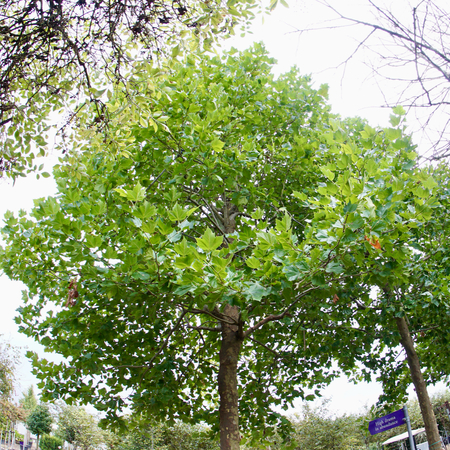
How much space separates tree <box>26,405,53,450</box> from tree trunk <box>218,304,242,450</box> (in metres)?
43.5

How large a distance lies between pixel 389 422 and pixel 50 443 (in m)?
41.6

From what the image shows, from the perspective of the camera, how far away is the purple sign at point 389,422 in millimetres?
6246

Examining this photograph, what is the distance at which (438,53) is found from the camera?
2326 mm

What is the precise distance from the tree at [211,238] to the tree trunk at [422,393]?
1.82 m

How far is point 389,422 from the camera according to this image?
251 inches

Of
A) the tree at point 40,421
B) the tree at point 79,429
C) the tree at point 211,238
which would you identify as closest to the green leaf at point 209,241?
the tree at point 211,238

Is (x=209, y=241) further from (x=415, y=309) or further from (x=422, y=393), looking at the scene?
(x=422, y=393)

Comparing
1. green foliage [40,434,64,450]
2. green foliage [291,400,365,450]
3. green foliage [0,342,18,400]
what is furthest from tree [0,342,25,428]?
green foliage [40,434,64,450]

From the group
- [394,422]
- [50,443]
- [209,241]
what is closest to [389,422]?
[394,422]

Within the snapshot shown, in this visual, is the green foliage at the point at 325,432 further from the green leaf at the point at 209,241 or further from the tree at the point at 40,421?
the tree at the point at 40,421

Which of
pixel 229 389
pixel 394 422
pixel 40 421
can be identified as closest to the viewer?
pixel 229 389

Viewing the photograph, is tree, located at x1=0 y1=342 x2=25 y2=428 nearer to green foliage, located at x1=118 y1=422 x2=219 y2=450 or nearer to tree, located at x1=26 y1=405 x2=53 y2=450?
green foliage, located at x1=118 y1=422 x2=219 y2=450

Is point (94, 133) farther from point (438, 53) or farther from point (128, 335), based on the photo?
point (128, 335)

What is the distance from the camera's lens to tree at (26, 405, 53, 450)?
40469mm
